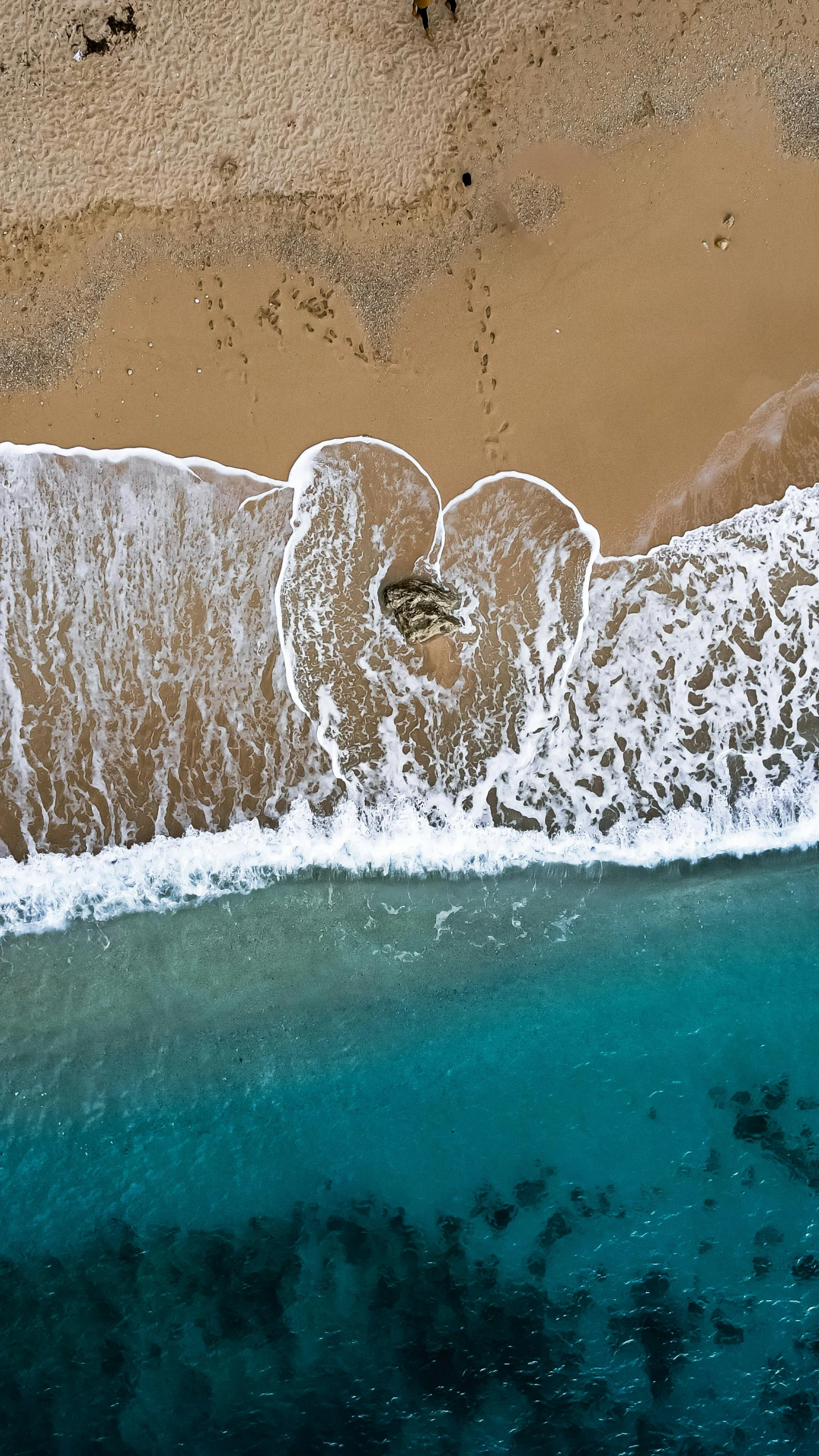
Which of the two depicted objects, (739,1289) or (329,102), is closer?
(329,102)

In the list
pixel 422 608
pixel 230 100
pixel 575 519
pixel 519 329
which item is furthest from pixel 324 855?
pixel 230 100

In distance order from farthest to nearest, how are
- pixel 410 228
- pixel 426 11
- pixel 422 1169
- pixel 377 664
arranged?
1. pixel 422 1169
2. pixel 377 664
3. pixel 410 228
4. pixel 426 11

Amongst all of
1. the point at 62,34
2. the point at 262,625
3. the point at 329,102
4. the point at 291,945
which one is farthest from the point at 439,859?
the point at 62,34

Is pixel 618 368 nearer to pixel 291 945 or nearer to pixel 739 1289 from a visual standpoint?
pixel 291 945

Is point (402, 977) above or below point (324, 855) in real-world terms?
below

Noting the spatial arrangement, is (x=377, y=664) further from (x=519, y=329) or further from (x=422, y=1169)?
(x=422, y=1169)

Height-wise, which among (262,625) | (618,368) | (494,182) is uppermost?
(494,182)
